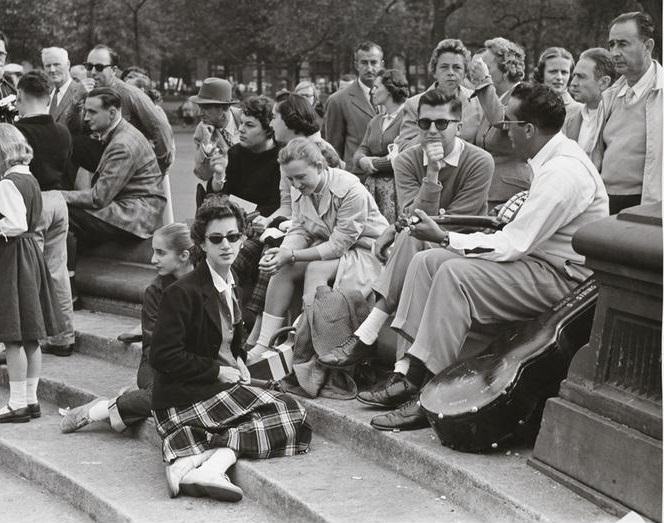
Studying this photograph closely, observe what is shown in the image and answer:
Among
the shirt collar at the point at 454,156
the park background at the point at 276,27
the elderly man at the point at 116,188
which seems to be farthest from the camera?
the park background at the point at 276,27

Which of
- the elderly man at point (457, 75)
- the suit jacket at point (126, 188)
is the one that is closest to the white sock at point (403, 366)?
the elderly man at point (457, 75)

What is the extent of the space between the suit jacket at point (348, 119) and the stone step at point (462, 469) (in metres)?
3.89

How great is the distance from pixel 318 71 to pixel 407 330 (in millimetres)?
61937

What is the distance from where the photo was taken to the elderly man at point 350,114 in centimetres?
934

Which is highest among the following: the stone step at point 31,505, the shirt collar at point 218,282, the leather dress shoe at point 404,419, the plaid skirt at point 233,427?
the shirt collar at point 218,282

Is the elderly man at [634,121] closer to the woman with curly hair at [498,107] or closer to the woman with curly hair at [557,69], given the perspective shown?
the woman with curly hair at [498,107]

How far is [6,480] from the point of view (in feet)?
19.5

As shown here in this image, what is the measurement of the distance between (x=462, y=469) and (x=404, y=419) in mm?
624

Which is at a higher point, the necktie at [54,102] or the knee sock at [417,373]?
the necktie at [54,102]

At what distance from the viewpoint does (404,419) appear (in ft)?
17.0

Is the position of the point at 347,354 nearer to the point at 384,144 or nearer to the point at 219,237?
the point at 219,237

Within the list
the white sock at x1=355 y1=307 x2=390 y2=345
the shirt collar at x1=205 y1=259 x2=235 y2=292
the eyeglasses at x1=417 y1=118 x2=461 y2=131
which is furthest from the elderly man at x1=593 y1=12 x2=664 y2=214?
the shirt collar at x1=205 y1=259 x2=235 y2=292

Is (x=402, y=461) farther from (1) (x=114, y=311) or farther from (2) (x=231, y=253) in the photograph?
(1) (x=114, y=311)

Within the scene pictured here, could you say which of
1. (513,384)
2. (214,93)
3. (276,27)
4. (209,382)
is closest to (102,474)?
(209,382)
